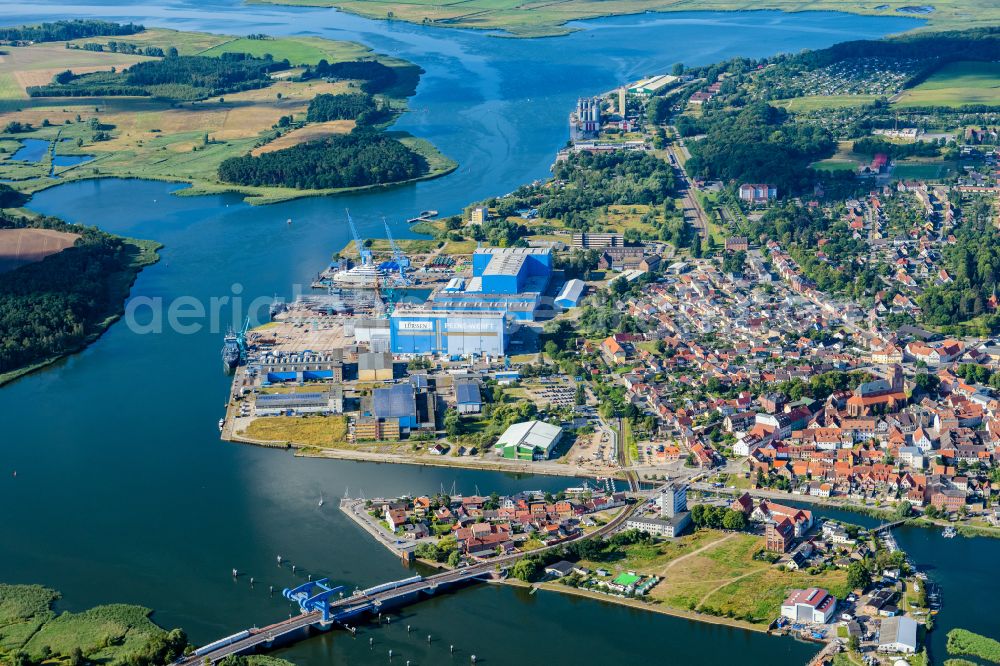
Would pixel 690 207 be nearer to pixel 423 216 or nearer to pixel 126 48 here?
pixel 423 216

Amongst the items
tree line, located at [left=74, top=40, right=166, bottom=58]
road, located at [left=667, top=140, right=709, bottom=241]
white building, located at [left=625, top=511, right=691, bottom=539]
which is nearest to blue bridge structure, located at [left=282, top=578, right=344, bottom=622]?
white building, located at [left=625, top=511, right=691, bottom=539]

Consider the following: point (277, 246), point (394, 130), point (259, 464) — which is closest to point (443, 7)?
point (394, 130)

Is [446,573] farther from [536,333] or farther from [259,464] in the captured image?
[536,333]

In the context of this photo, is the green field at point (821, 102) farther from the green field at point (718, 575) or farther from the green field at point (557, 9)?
the green field at point (718, 575)

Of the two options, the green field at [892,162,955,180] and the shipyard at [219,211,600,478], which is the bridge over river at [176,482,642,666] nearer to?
the shipyard at [219,211,600,478]

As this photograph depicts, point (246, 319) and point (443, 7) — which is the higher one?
point (443, 7)
